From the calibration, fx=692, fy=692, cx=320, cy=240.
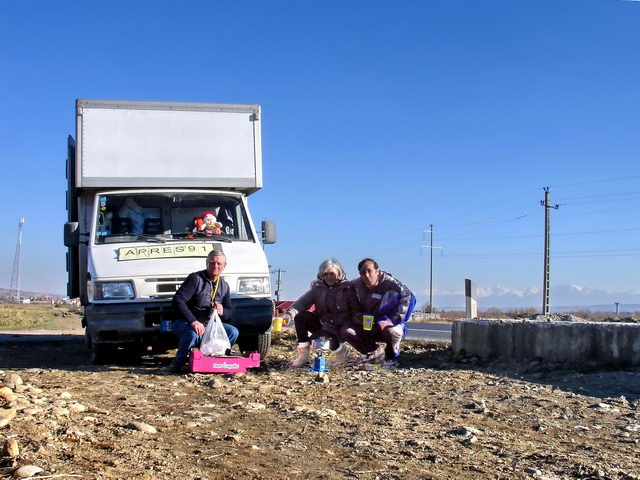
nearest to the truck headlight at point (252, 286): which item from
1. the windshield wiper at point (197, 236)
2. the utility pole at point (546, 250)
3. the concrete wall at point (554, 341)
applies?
the windshield wiper at point (197, 236)

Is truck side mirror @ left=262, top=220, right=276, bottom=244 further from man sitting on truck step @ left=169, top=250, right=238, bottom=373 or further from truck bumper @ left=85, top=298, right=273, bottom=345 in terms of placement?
man sitting on truck step @ left=169, top=250, right=238, bottom=373

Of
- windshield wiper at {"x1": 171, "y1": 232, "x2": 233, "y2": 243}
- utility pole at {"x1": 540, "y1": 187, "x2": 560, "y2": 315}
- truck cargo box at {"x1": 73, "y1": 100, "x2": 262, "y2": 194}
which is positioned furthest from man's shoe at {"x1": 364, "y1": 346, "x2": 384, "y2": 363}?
utility pole at {"x1": 540, "y1": 187, "x2": 560, "y2": 315}

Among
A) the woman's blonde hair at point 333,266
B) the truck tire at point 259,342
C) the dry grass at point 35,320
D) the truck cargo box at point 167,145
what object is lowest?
the dry grass at point 35,320

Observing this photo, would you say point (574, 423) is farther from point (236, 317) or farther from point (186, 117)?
point (186, 117)

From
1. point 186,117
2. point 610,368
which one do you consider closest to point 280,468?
point 610,368

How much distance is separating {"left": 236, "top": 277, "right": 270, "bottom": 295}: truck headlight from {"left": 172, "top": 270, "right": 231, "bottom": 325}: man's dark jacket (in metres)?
0.34

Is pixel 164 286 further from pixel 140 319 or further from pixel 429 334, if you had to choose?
pixel 429 334

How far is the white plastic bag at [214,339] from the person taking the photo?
7.25 metres

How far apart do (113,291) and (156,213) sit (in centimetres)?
139

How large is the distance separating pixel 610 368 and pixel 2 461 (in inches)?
228

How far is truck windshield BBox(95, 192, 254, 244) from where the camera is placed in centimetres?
841

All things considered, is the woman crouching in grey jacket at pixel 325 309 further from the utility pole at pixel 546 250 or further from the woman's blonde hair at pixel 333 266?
the utility pole at pixel 546 250

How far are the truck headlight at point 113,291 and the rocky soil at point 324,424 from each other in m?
0.82

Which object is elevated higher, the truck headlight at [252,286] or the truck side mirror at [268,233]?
the truck side mirror at [268,233]
